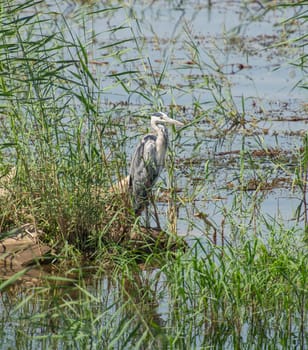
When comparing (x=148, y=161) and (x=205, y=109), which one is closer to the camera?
(x=148, y=161)

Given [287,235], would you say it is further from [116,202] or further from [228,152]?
[228,152]

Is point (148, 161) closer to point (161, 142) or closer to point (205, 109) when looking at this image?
point (161, 142)

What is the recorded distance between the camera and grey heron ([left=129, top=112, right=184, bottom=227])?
781cm

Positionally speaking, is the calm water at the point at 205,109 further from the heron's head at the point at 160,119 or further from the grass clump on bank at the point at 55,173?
the grass clump on bank at the point at 55,173

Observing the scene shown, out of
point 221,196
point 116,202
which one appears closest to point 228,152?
point 221,196

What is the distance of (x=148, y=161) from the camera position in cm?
784

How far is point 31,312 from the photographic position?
248 inches

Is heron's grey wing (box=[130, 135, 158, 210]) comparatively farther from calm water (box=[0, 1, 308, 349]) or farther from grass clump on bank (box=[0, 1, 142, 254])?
grass clump on bank (box=[0, 1, 142, 254])

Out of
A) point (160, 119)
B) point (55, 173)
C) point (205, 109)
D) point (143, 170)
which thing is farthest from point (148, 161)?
point (205, 109)

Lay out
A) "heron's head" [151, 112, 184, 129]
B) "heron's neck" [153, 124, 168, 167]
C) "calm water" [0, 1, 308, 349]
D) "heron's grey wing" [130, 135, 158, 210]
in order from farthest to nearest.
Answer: "heron's head" [151, 112, 184, 129] < "heron's neck" [153, 124, 168, 167] < "heron's grey wing" [130, 135, 158, 210] < "calm water" [0, 1, 308, 349]

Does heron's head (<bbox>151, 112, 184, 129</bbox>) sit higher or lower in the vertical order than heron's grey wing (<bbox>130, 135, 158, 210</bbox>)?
higher

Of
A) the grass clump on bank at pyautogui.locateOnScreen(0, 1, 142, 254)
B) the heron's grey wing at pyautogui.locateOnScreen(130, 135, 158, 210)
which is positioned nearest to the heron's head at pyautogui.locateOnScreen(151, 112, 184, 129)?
the heron's grey wing at pyautogui.locateOnScreen(130, 135, 158, 210)

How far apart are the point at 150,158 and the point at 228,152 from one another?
230 centimetres

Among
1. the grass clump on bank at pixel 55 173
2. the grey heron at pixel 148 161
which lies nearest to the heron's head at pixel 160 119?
the grey heron at pixel 148 161
